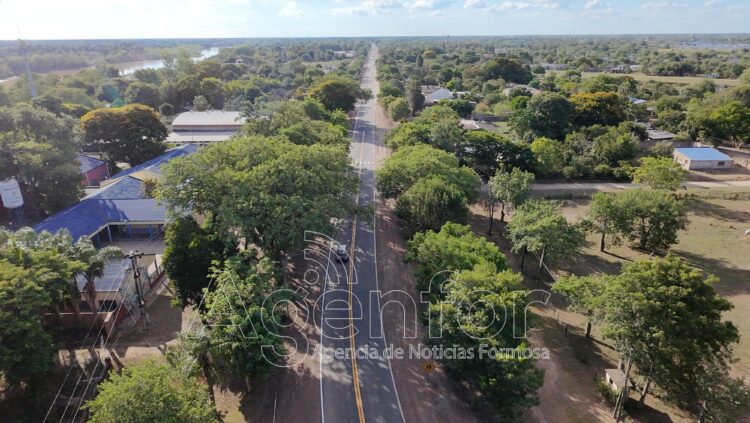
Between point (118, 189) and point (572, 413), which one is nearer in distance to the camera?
point (572, 413)

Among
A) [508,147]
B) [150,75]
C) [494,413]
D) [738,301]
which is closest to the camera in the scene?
[494,413]

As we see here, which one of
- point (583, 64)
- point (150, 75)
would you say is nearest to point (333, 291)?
point (150, 75)

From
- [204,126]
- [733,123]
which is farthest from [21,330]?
[733,123]

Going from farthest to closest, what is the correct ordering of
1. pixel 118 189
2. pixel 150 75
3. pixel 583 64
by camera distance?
pixel 583 64 < pixel 150 75 < pixel 118 189

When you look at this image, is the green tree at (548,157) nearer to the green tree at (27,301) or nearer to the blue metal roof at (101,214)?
the blue metal roof at (101,214)

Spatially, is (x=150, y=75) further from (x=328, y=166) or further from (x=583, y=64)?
(x=583, y=64)

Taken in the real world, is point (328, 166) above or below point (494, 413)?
above

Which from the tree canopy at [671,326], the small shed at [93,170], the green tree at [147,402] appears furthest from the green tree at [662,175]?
the small shed at [93,170]
